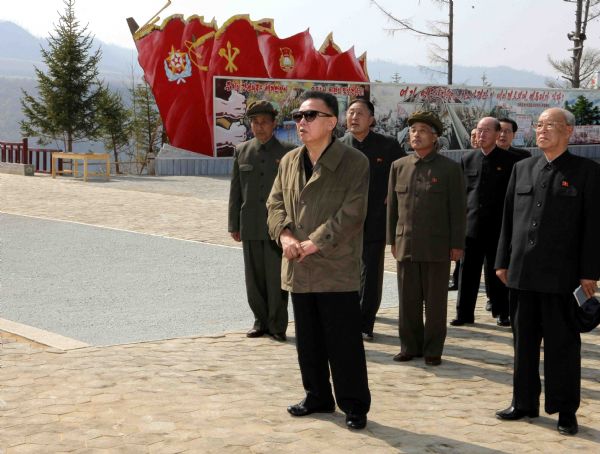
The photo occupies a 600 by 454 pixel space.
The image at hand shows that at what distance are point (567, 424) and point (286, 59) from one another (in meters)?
31.2

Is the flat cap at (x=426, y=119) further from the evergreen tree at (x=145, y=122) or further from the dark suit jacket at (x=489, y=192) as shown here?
the evergreen tree at (x=145, y=122)

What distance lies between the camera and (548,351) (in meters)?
→ 5.54

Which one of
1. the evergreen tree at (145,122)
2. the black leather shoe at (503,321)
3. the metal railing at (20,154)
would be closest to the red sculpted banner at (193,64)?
the metal railing at (20,154)

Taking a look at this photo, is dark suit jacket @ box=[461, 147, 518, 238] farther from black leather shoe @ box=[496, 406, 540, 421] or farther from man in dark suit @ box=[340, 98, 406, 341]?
black leather shoe @ box=[496, 406, 540, 421]

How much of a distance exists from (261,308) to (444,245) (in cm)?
170

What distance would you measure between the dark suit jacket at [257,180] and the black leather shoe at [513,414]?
2.99 m

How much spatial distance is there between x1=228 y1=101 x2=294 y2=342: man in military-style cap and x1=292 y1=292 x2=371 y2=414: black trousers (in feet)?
7.81

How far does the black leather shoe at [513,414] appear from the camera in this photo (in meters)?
5.61

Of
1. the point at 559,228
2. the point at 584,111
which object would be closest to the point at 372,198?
the point at 559,228

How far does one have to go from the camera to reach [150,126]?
75.3m

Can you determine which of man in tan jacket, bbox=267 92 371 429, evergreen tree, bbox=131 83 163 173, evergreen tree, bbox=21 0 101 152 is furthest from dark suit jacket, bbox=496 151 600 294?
evergreen tree, bbox=131 83 163 173

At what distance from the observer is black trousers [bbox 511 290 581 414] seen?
18.0 ft

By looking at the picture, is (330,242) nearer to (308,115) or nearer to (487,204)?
(308,115)

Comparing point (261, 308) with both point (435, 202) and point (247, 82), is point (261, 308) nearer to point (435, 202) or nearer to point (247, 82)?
point (435, 202)
